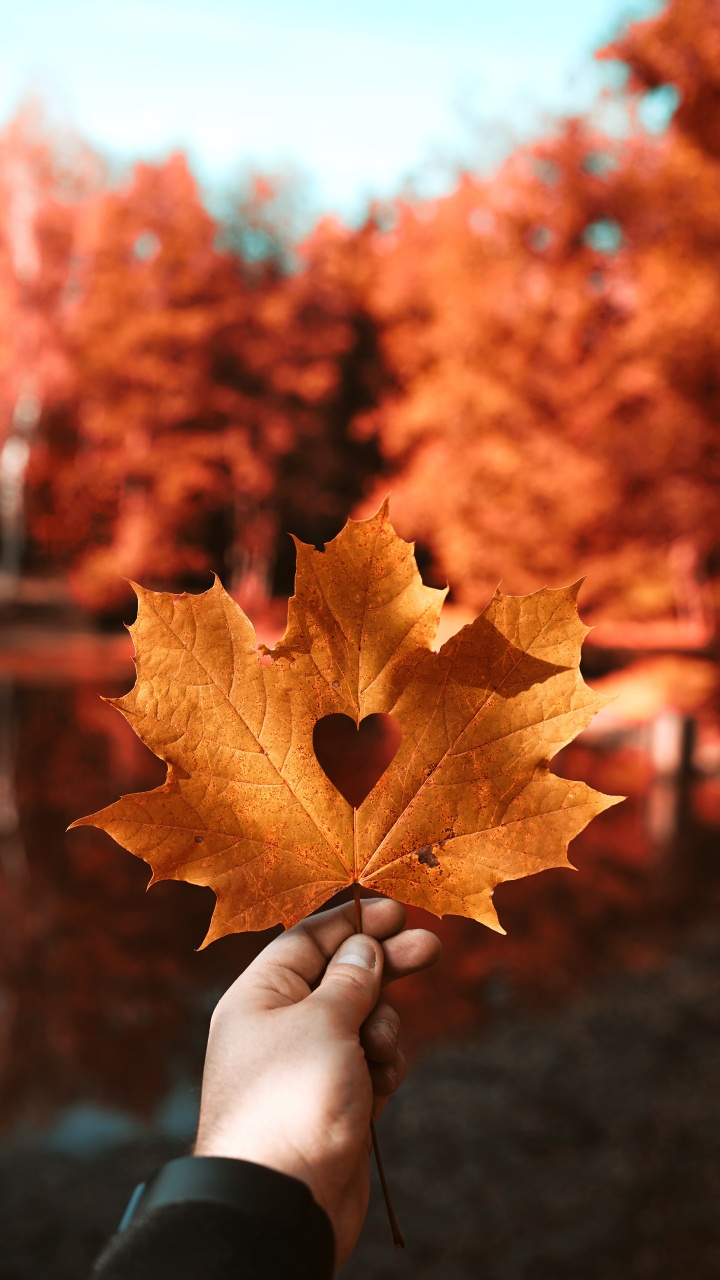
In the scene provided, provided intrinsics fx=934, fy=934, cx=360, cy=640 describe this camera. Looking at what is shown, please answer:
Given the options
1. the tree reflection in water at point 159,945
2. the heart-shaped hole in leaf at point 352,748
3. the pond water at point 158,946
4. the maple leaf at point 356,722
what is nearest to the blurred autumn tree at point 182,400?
the heart-shaped hole in leaf at point 352,748

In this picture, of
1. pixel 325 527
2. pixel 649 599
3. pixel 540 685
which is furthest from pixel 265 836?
pixel 325 527

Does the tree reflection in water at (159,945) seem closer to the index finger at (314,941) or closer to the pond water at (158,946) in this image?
the pond water at (158,946)

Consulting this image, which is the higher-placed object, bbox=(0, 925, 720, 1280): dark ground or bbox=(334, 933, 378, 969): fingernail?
bbox=(334, 933, 378, 969): fingernail

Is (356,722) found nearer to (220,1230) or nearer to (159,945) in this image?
(220,1230)

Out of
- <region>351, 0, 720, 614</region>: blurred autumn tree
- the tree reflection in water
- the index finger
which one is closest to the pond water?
the tree reflection in water

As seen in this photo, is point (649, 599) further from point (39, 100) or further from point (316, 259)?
point (39, 100)

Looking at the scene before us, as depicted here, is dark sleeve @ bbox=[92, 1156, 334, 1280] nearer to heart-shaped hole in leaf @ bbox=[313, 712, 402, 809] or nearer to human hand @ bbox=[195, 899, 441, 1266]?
human hand @ bbox=[195, 899, 441, 1266]
